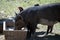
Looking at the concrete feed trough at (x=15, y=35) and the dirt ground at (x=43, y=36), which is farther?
the dirt ground at (x=43, y=36)

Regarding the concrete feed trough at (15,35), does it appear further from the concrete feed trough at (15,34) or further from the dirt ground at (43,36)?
the dirt ground at (43,36)

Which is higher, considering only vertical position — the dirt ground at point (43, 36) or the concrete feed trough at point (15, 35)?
the concrete feed trough at point (15, 35)

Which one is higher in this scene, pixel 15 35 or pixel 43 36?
pixel 15 35

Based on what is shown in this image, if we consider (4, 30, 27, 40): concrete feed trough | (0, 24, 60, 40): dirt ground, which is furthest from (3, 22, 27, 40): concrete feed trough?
(0, 24, 60, 40): dirt ground

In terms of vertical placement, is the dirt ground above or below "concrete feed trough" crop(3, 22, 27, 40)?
below

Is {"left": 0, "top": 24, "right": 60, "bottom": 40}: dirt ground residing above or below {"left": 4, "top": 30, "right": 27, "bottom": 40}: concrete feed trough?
below

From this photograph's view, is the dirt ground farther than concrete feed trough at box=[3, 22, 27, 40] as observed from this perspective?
Yes

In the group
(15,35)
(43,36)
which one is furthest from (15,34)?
(43,36)

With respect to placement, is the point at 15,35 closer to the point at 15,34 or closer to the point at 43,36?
the point at 15,34

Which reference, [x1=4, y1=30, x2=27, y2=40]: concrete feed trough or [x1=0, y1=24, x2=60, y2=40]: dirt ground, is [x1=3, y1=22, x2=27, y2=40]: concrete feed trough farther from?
[x1=0, y1=24, x2=60, y2=40]: dirt ground

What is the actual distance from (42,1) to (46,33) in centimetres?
325

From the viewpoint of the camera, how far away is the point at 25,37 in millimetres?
6430

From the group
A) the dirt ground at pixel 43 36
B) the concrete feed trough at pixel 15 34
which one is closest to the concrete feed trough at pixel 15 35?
the concrete feed trough at pixel 15 34

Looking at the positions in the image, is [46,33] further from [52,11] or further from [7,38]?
[7,38]
